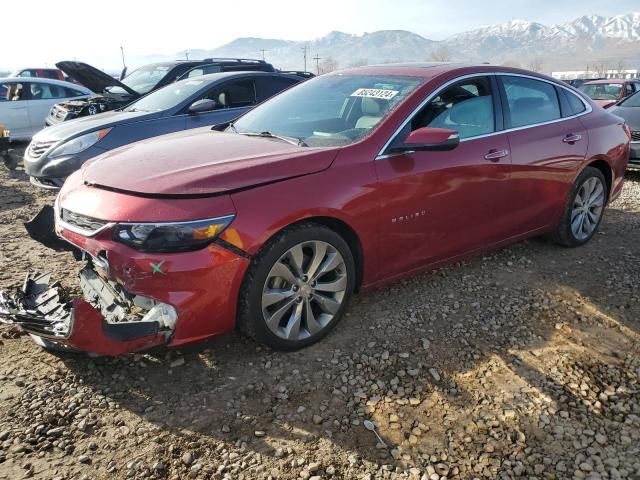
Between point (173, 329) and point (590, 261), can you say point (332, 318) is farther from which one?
point (590, 261)

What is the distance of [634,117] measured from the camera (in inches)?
302

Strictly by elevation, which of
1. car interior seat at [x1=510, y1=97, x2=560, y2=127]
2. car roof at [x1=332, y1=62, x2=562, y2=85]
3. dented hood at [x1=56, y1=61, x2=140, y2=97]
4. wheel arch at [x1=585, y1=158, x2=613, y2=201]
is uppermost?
dented hood at [x1=56, y1=61, x2=140, y2=97]

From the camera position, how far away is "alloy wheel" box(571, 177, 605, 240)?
14.9 feet

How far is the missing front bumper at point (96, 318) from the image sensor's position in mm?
2293

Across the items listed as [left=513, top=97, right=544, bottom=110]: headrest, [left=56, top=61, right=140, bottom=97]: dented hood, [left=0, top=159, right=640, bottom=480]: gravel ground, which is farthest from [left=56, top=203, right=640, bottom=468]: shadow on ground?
[left=56, top=61, right=140, bottom=97]: dented hood

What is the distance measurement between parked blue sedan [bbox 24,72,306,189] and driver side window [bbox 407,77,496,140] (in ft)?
9.26

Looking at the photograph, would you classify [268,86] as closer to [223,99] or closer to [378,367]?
[223,99]

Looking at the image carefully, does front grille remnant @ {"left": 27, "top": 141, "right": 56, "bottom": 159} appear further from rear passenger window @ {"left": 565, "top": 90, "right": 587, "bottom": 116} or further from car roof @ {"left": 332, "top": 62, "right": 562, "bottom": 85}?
rear passenger window @ {"left": 565, "top": 90, "right": 587, "bottom": 116}

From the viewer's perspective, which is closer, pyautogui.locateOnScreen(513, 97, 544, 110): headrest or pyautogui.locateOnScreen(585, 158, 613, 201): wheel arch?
pyautogui.locateOnScreen(513, 97, 544, 110): headrest

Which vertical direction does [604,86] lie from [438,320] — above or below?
above

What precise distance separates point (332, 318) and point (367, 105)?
4.73 ft

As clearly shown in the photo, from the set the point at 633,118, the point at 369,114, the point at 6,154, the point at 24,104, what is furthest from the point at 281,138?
the point at 24,104

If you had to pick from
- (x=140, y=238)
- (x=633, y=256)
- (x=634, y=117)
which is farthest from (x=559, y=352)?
(x=634, y=117)

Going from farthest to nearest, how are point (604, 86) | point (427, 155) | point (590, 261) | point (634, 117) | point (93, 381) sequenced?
point (604, 86), point (634, 117), point (590, 261), point (427, 155), point (93, 381)
